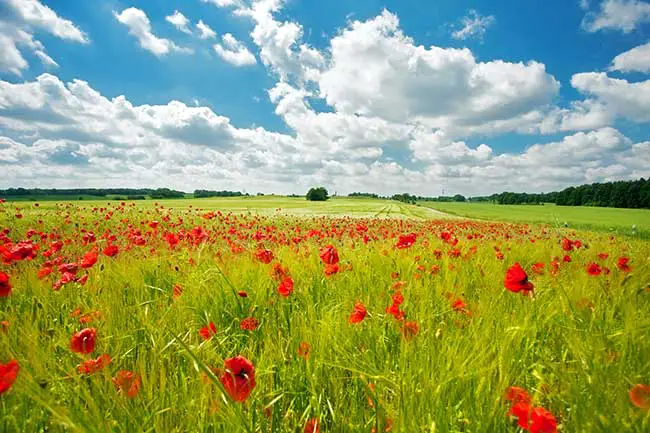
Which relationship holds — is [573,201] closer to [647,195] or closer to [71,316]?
[647,195]

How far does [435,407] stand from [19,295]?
301 cm

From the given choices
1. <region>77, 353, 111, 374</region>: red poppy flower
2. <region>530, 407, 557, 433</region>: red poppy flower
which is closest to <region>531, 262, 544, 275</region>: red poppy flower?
<region>530, 407, 557, 433</region>: red poppy flower

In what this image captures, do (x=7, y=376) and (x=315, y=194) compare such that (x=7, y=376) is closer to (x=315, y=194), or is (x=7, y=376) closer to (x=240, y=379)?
(x=240, y=379)

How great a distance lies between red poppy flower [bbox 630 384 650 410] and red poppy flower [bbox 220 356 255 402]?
0.96 meters

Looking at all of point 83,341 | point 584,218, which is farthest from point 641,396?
point 584,218

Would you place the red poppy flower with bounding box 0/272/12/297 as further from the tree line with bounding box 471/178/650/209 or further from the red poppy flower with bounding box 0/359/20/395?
the tree line with bounding box 471/178/650/209

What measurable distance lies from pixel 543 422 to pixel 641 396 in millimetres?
320

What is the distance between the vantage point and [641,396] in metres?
0.82

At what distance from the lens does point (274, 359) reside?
150 centimetres

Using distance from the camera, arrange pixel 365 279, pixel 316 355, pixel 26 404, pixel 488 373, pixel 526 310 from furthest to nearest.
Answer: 1. pixel 365 279
2. pixel 526 310
3. pixel 316 355
4. pixel 488 373
5. pixel 26 404

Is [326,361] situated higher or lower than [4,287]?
lower

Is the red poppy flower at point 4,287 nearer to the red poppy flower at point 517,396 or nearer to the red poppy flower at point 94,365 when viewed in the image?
the red poppy flower at point 94,365

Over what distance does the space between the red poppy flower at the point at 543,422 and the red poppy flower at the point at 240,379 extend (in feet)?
2.19

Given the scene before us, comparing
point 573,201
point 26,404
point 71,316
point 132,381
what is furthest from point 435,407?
point 573,201
